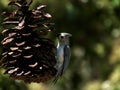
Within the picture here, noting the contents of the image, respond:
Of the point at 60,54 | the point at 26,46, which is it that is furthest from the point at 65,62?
the point at 26,46

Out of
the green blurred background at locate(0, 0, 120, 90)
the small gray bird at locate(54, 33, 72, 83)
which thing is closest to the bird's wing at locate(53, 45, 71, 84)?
the small gray bird at locate(54, 33, 72, 83)

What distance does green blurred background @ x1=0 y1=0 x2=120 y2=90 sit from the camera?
4984 millimetres

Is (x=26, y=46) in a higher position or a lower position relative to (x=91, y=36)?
lower

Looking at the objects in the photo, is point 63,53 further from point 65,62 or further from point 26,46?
point 26,46

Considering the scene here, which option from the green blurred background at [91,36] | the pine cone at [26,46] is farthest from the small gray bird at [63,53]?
the green blurred background at [91,36]

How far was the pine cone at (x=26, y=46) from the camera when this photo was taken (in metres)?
2.43

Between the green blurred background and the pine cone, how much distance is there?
7.13ft

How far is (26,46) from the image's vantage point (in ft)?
8.00

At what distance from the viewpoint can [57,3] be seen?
4.99 meters

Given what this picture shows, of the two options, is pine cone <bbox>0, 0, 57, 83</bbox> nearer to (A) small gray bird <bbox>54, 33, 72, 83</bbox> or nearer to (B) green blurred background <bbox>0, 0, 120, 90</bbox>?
(A) small gray bird <bbox>54, 33, 72, 83</bbox>

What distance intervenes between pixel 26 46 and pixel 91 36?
302 cm

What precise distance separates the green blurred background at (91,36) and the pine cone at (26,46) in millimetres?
2174

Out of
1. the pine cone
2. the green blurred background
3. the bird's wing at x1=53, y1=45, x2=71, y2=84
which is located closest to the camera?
the pine cone

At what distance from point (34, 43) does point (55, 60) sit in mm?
132
